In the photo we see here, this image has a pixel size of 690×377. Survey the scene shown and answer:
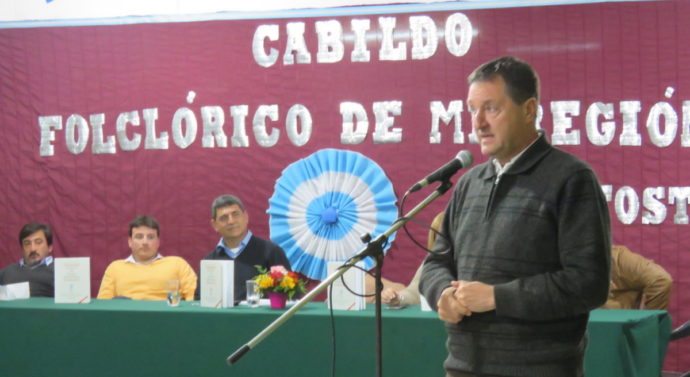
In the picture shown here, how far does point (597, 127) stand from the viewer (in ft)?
14.0

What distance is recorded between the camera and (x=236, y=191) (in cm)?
479

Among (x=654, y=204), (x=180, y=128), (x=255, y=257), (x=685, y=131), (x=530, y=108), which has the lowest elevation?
(x=255, y=257)

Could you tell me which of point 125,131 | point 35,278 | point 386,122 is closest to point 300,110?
point 386,122

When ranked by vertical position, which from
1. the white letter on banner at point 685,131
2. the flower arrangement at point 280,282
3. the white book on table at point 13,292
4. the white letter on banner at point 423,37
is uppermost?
the white letter on banner at point 423,37

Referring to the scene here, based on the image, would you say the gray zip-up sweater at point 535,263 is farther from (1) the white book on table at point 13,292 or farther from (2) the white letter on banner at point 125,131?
(2) the white letter on banner at point 125,131

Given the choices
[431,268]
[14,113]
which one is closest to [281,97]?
[14,113]

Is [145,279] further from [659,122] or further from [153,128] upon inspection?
[659,122]

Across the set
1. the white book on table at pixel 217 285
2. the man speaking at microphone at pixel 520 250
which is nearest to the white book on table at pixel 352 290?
the white book on table at pixel 217 285

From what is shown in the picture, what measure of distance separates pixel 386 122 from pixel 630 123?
131cm

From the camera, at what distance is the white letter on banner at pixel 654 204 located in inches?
165

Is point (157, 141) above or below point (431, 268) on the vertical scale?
above

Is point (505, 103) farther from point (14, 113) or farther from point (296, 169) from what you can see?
point (14, 113)

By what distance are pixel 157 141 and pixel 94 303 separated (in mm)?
1703

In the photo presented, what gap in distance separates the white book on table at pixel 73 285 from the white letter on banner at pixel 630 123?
2777mm
